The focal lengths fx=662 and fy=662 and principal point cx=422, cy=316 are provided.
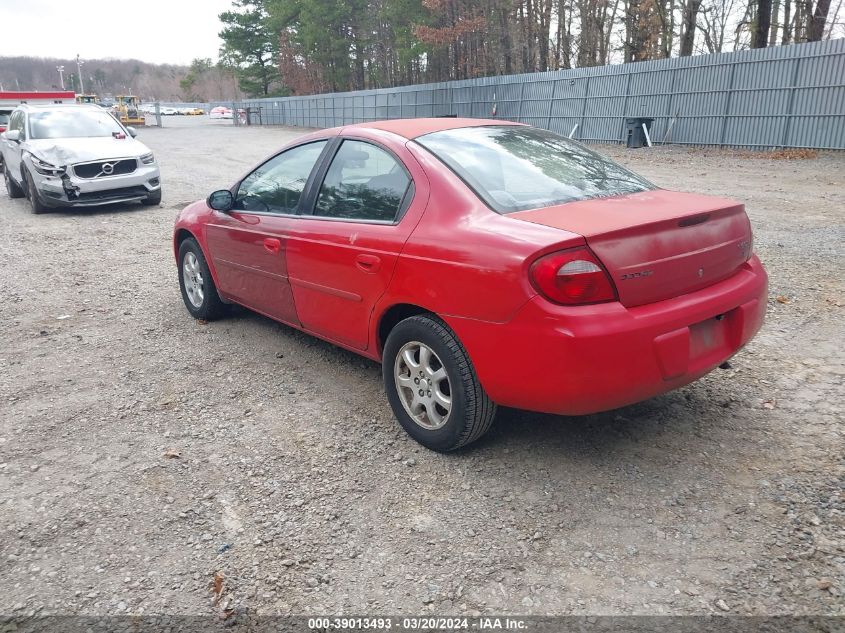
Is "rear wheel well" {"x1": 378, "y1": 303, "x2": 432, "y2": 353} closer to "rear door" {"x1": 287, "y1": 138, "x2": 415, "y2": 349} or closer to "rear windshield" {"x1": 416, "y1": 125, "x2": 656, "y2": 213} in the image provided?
"rear door" {"x1": 287, "y1": 138, "x2": 415, "y2": 349}

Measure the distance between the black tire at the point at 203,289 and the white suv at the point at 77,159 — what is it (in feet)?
21.5

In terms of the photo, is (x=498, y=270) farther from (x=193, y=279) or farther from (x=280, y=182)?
(x=193, y=279)

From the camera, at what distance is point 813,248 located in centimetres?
725

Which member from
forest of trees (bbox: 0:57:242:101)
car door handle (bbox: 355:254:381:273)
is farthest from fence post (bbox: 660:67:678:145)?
forest of trees (bbox: 0:57:242:101)

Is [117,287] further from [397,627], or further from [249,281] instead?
[397,627]

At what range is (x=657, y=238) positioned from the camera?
113 inches

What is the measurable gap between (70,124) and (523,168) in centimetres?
1132

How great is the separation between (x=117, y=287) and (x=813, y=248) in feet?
24.6

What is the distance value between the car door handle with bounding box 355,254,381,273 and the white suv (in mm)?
9249

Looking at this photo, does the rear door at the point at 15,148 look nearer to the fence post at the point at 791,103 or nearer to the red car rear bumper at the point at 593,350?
the red car rear bumper at the point at 593,350

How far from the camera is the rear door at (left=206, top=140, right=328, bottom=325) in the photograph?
427cm

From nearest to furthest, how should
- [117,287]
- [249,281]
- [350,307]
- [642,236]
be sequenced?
[642,236] < [350,307] < [249,281] < [117,287]

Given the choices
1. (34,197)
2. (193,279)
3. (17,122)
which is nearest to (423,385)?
(193,279)

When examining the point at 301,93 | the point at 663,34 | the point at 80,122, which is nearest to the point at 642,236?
the point at 80,122
